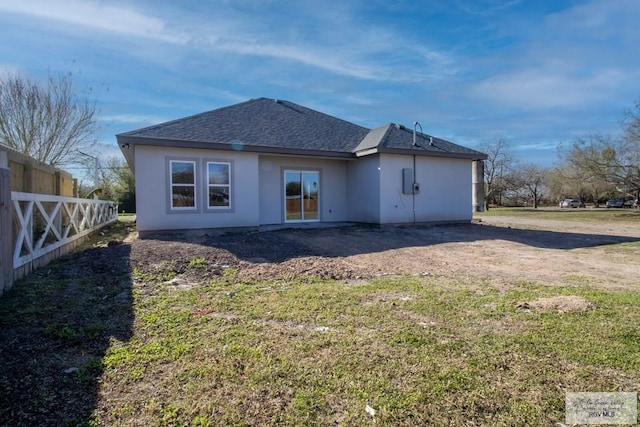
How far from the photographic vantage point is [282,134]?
13375 mm

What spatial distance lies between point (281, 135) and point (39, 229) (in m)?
8.27

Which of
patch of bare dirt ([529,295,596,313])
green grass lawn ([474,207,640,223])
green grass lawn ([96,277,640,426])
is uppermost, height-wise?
green grass lawn ([474,207,640,223])

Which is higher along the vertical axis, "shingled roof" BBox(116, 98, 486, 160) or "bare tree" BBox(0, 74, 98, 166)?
"bare tree" BBox(0, 74, 98, 166)

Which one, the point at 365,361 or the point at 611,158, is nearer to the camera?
the point at 365,361

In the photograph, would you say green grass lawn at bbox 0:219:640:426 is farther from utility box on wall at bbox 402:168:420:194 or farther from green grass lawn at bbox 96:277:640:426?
utility box on wall at bbox 402:168:420:194

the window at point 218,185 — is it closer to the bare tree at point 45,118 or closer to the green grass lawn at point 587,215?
the bare tree at point 45,118

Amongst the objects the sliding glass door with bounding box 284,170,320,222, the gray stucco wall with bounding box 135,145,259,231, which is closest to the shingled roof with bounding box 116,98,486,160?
the gray stucco wall with bounding box 135,145,259,231

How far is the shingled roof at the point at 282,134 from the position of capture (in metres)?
11.0

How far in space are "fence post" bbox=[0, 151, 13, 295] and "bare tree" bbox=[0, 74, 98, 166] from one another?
18.4 meters

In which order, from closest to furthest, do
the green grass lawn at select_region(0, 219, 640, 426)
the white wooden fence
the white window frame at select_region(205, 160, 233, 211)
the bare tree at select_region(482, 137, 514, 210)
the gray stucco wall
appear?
1. the green grass lawn at select_region(0, 219, 640, 426)
2. the white wooden fence
3. the gray stucco wall
4. the white window frame at select_region(205, 160, 233, 211)
5. the bare tree at select_region(482, 137, 514, 210)

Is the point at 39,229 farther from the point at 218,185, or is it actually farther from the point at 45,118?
the point at 45,118

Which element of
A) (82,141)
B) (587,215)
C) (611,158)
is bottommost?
(587,215)

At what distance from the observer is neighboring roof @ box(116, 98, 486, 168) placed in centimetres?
1100

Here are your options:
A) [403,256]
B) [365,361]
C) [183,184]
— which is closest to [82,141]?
[183,184]
